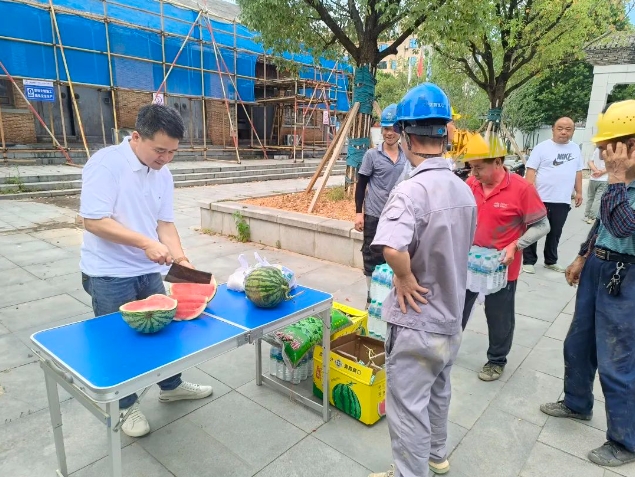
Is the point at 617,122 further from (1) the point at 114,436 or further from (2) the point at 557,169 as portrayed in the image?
(2) the point at 557,169

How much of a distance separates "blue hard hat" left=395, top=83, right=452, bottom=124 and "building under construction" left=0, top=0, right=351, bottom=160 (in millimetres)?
9885

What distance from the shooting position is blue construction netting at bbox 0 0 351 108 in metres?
14.0

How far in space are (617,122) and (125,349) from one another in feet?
8.85

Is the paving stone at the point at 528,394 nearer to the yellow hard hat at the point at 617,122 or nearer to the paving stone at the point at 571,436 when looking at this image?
the paving stone at the point at 571,436

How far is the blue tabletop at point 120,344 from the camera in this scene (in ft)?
5.95

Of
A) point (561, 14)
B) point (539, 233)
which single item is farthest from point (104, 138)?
point (539, 233)

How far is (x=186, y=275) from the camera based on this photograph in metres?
2.64

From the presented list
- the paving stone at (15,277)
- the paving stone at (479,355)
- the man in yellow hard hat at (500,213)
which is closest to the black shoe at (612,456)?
the paving stone at (479,355)

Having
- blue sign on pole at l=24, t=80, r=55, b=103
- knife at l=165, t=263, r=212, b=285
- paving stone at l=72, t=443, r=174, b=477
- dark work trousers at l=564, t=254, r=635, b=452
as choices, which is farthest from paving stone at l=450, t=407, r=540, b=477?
blue sign on pole at l=24, t=80, r=55, b=103

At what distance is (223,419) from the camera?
2.96 meters

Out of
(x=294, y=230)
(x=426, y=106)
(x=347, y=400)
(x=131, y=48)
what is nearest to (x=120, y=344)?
(x=347, y=400)

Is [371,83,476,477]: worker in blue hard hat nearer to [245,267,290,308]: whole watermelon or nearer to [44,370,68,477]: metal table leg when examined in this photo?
[245,267,290,308]: whole watermelon

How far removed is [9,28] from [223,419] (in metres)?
16.1

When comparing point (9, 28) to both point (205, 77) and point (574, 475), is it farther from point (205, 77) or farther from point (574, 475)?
point (574, 475)
